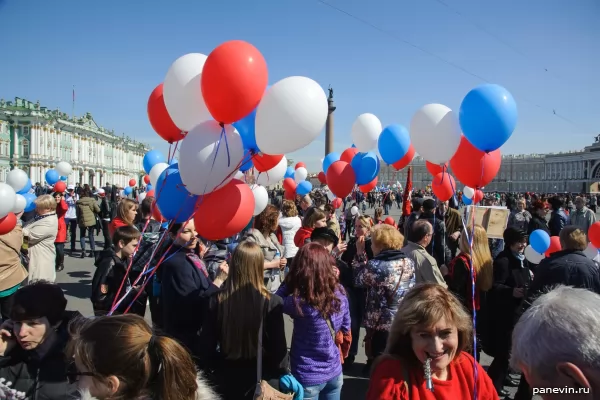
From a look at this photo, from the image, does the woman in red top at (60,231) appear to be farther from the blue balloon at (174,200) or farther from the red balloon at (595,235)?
the red balloon at (595,235)

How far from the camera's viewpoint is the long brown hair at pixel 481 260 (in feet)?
11.0

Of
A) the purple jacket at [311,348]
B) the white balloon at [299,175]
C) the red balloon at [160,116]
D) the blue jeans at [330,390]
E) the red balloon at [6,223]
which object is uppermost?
the red balloon at [160,116]

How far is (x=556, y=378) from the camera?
38.5 inches

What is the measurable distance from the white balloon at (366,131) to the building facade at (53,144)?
5475cm

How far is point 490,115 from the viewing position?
3357mm

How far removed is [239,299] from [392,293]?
4.43 feet

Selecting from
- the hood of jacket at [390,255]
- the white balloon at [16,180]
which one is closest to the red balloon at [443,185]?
the hood of jacket at [390,255]

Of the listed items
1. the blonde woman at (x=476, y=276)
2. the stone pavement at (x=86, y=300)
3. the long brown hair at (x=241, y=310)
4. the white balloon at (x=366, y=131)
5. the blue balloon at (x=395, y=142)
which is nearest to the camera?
the long brown hair at (x=241, y=310)

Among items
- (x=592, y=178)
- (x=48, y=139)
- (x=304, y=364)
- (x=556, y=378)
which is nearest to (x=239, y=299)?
(x=304, y=364)

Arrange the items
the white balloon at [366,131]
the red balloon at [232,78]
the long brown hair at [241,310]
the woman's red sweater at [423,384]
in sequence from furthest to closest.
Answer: the white balloon at [366,131] < the red balloon at [232,78] < the long brown hair at [241,310] < the woman's red sweater at [423,384]

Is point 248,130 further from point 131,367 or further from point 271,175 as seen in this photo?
point 271,175

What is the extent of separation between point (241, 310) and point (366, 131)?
441 cm

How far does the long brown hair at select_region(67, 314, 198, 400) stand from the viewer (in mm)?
1241

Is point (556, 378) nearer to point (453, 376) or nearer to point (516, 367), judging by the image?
point (516, 367)
